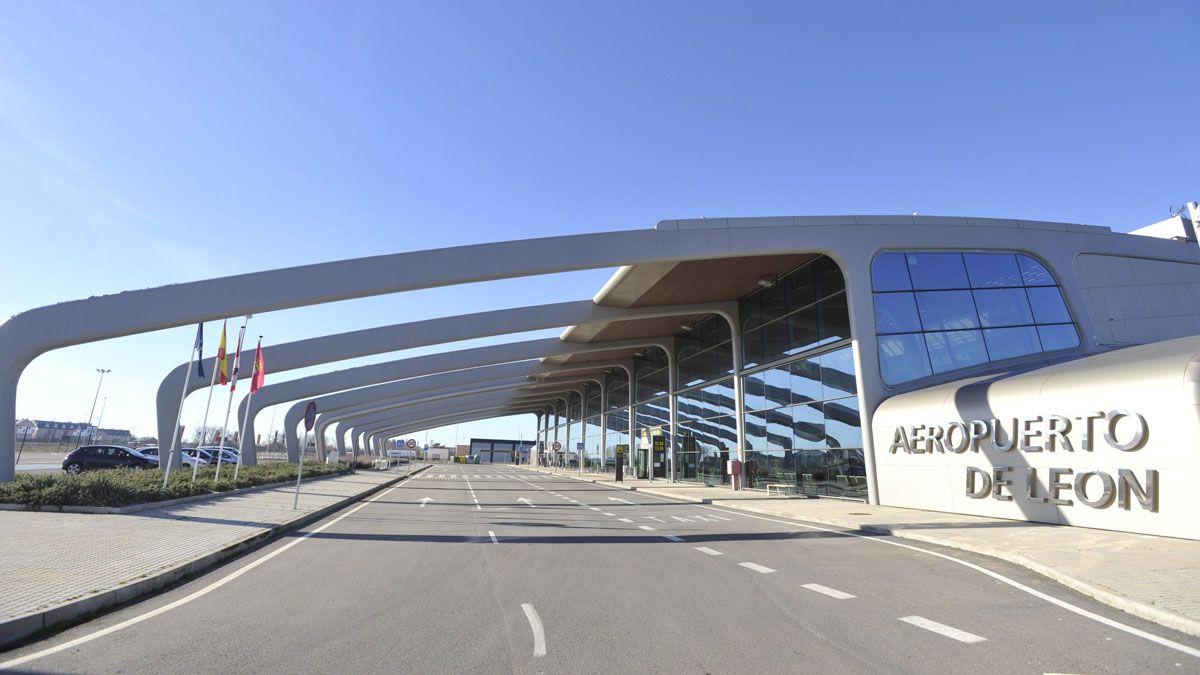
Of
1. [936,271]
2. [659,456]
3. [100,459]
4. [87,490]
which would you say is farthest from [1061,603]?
[100,459]

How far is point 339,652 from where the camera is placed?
5078mm

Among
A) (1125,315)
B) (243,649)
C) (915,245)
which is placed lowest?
(243,649)

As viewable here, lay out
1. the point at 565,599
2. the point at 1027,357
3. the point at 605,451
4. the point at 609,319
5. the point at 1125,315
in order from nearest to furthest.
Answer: the point at 565,599 < the point at 1027,357 < the point at 1125,315 < the point at 609,319 < the point at 605,451

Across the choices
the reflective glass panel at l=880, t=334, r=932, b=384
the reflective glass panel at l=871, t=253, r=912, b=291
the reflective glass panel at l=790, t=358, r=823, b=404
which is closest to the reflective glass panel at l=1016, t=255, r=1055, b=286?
the reflective glass panel at l=871, t=253, r=912, b=291

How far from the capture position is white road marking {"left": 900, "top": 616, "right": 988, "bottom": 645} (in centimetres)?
553

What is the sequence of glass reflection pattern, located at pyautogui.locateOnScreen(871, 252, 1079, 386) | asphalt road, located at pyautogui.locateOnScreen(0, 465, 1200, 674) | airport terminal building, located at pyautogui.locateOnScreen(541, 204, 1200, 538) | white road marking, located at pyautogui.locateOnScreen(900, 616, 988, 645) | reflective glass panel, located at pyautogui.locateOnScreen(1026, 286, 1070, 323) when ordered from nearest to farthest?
asphalt road, located at pyautogui.locateOnScreen(0, 465, 1200, 674), white road marking, located at pyautogui.locateOnScreen(900, 616, 988, 645), airport terminal building, located at pyautogui.locateOnScreen(541, 204, 1200, 538), glass reflection pattern, located at pyautogui.locateOnScreen(871, 252, 1079, 386), reflective glass panel, located at pyautogui.locateOnScreen(1026, 286, 1070, 323)

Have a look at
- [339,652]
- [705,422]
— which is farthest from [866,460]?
[339,652]

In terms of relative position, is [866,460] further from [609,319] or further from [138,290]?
[138,290]

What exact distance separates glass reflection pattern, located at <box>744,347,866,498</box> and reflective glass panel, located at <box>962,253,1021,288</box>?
514cm

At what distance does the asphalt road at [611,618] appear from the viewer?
16.0ft

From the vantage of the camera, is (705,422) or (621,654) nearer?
(621,654)

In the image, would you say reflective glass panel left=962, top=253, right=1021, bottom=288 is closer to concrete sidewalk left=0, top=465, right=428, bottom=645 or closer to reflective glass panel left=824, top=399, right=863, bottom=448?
reflective glass panel left=824, top=399, right=863, bottom=448

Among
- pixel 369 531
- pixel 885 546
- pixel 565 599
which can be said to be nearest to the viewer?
pixel 565 599

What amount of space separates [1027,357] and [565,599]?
20362mm
